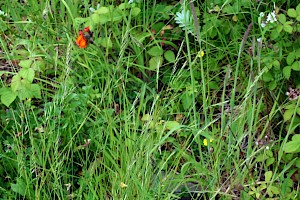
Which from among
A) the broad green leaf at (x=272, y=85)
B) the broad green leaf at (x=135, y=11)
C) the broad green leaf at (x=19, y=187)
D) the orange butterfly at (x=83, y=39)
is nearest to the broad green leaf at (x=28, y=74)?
the orange butterfly at (x=83, y=39)

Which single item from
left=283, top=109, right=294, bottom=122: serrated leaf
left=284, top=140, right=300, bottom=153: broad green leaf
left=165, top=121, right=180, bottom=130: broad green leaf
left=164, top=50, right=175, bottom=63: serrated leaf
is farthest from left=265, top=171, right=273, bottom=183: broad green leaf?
left=164, top=50, right=175, bottom=63: serrated leaf

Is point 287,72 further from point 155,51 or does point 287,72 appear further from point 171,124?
point 155,51

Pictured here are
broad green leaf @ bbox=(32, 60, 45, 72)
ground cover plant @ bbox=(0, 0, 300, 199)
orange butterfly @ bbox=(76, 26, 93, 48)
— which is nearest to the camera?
ground cover plant @ bbox=(0, 0, 300, 199)

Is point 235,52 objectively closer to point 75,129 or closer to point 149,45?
point 149,45

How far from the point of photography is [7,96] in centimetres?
266

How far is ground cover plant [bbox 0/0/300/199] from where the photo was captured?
238 cm

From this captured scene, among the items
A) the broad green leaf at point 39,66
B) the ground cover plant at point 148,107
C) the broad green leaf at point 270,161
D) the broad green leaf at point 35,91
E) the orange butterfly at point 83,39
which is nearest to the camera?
the ground cover plant at point 148,107

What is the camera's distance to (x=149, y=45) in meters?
3.01

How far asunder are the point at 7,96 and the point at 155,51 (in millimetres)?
801

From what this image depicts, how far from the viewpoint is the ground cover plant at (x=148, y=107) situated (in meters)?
2.38

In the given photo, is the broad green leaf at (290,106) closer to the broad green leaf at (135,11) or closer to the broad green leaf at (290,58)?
the broad green leaf at (290,58)

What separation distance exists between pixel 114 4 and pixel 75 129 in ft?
2.93

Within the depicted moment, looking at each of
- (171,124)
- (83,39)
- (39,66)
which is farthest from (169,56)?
(39,66)

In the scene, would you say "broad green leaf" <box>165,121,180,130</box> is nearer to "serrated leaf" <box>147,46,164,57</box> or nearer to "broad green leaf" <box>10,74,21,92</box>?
"serrated leaf" <box>147,46,164,57</box>
